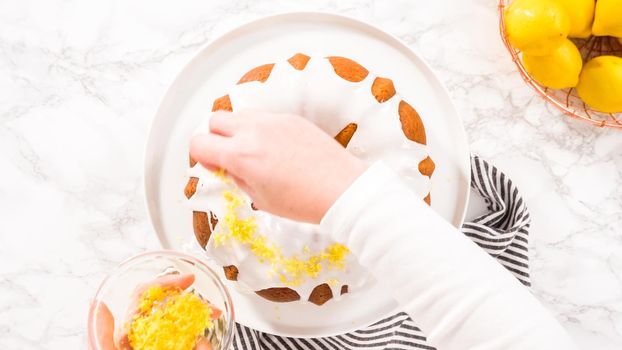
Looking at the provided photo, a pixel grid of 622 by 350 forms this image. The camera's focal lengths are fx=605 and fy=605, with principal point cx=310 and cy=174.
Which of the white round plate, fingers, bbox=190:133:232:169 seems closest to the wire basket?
the white round plate

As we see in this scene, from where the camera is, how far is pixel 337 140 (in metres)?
0.89

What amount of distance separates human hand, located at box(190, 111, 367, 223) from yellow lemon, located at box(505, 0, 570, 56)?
1.25ft

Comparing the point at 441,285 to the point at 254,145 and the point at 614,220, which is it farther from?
the point at 614,220

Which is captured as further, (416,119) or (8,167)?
(8,167)

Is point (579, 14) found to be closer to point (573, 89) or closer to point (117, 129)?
point (573, 89)

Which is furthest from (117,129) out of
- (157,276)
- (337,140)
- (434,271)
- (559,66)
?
(559,66)

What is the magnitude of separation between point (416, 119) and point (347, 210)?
1.06 feet

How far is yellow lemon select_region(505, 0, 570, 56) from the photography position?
0.88m

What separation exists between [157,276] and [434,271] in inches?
16.3

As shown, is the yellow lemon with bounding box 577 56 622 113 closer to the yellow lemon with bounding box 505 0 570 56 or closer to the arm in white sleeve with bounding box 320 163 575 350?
the yellow lemon with bounding box 505 0 570 56

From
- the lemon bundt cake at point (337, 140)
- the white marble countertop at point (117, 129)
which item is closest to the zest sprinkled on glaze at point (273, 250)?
the lemon bundt cake at point (337, 140)

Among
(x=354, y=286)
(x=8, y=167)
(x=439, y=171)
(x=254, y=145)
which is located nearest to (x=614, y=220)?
(x=439, y=171)

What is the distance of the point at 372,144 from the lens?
34.6 inches

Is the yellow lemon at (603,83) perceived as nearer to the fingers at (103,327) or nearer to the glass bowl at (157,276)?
the glass bowl at (157,276)
